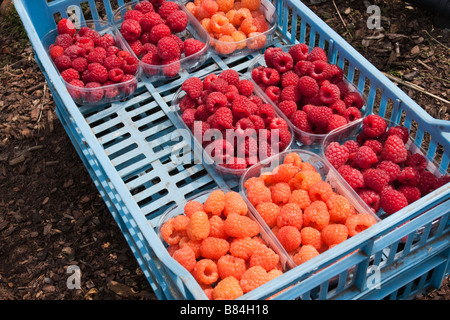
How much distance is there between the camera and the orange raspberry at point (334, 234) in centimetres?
184

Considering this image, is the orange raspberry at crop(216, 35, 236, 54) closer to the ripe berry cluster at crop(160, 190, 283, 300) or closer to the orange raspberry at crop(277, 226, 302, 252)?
the ripe berry cluster at crop(160, 190, 283, 300)

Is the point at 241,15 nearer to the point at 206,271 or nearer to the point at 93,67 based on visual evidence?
the point at 93,67

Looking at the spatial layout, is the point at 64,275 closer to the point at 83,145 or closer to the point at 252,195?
the point at 83,145

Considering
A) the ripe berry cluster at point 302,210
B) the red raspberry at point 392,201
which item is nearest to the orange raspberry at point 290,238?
the ripe berry cluster at point 302,210

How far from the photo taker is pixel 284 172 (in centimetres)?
207

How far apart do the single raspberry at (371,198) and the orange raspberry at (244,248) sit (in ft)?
1.40

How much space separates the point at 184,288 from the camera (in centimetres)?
176

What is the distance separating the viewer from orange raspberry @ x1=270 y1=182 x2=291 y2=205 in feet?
6.64

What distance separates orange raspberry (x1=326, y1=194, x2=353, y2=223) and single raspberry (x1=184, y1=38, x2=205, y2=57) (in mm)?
1003

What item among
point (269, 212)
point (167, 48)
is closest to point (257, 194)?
point (269, 212)

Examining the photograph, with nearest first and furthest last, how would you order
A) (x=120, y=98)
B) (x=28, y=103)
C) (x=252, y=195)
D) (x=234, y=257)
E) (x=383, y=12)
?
(x=234, y=257) → (x=252, y=195) → (x=120, y=98) → (x=28, y=103) → (x=383, y=12)

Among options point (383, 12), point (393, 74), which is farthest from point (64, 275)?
point (383, 12)

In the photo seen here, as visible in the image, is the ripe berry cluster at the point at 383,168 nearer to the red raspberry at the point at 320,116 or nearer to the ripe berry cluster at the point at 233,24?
the red raspberry at the point at 320,116

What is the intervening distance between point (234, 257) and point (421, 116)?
2.89ft
